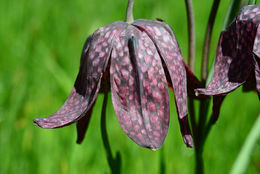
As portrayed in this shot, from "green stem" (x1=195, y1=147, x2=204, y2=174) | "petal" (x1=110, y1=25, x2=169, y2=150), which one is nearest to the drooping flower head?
"petal" (x1=110, y1=25, x2=169, y2=150)

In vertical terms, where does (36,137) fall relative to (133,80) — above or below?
below

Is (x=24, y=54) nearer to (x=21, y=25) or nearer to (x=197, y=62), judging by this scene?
(x=21, y=25)

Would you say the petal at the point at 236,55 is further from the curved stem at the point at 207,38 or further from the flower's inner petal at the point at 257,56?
the curved stem at the point at 207,38

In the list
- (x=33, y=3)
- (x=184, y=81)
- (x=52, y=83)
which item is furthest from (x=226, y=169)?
(x=33, y=3)

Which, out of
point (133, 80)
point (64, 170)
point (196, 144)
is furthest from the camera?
point (64, 170)

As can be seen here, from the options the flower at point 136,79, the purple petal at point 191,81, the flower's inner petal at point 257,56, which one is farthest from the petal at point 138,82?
the flower's inner petal at point 257,56

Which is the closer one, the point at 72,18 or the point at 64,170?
the point at 64,170

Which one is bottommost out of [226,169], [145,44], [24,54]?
[226,169]
